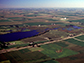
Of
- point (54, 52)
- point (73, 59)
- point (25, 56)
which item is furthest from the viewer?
point (54, 52)

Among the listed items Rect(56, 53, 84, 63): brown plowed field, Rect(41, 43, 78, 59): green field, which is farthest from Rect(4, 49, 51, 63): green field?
Rect(56, 53, 84, 63): brown plowed field

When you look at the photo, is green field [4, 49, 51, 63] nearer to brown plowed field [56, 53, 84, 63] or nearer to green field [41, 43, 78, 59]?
green field [41, 43, 78, 59]

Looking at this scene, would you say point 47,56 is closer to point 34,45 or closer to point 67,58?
point 67,58

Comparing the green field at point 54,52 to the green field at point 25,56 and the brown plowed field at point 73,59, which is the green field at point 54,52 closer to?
the brown plowed field at point 73,59

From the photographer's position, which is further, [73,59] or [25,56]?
[25,56]

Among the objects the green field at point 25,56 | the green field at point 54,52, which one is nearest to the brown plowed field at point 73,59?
the green field at point 54,52

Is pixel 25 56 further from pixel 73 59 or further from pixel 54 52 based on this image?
pixel 73 59

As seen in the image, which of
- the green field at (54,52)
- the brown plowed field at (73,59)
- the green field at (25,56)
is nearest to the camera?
the green field at (25,56)

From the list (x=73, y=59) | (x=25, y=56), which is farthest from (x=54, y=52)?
(x=25, y=56)

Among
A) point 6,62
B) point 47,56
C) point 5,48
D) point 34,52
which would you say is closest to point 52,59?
point 47,56

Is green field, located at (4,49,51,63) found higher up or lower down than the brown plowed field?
higher up
